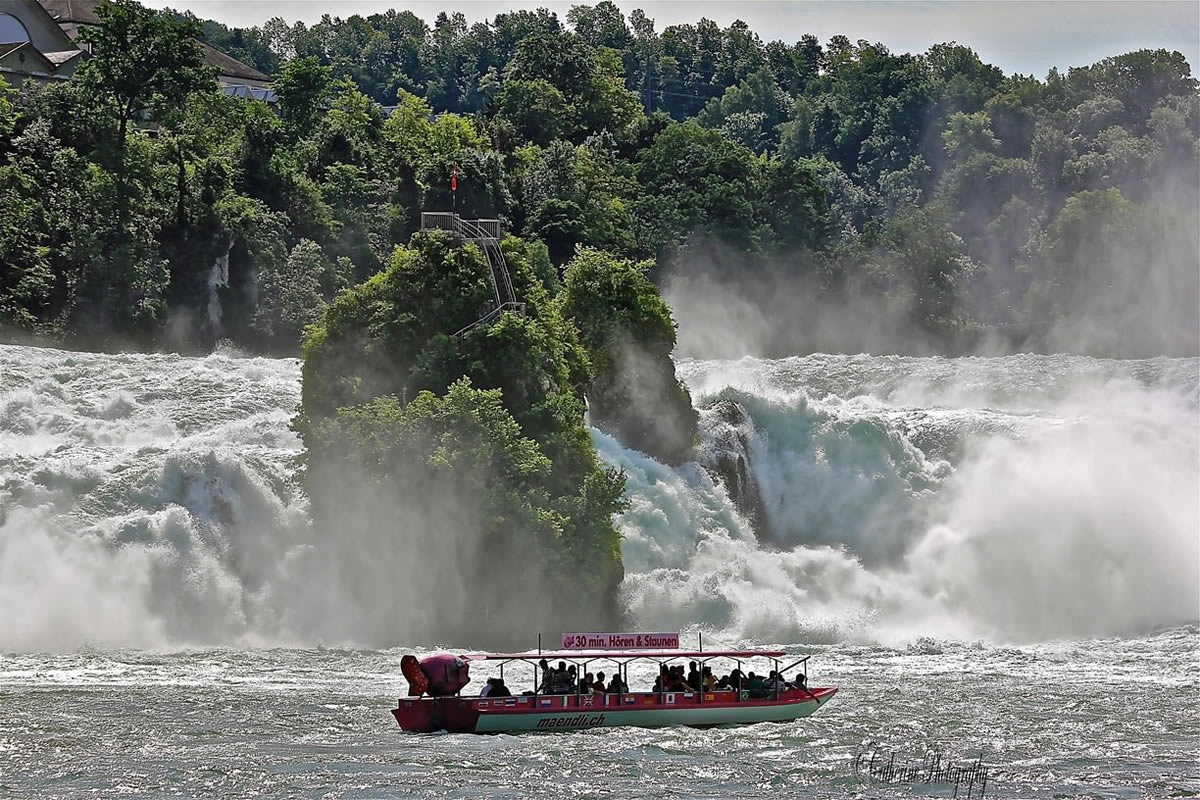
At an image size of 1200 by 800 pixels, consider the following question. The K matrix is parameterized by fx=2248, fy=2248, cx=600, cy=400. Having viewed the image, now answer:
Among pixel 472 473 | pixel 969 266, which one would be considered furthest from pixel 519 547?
pixel 969 266

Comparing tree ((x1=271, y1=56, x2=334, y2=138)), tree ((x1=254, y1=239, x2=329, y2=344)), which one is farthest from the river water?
tree ((x1=271, y1=56, x2=334, y2=138))

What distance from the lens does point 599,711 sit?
4812 centimetres

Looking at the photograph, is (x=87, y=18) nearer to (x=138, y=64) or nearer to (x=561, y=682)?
(x=138, y=64)

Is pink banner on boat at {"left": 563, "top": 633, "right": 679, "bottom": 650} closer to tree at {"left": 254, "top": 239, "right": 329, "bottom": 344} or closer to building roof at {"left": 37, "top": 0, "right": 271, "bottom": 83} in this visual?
tree at {"left": 254, "top": 239, "right": 329, "bottom": 344}

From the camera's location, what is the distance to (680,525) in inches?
2675

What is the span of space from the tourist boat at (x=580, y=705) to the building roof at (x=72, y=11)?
9003 cm

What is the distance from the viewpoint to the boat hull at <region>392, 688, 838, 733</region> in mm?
46562

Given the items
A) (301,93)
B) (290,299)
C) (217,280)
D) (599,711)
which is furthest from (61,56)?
(599,711)

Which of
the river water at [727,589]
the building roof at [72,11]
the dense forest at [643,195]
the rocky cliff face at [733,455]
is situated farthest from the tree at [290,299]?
the building roof at [72,11]

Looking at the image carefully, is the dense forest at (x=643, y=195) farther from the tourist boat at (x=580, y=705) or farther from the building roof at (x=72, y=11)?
the tourist boat at (x=580, y=705)

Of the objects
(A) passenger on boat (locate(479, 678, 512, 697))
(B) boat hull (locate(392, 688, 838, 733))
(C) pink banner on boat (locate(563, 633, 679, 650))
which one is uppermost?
(C) pink banner on boat (locate(563, 633, 679, 650))

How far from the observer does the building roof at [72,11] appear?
430 ft

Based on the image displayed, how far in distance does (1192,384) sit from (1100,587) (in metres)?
16.6

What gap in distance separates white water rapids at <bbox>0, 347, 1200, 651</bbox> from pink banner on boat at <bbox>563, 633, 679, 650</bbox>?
38.4 feet
